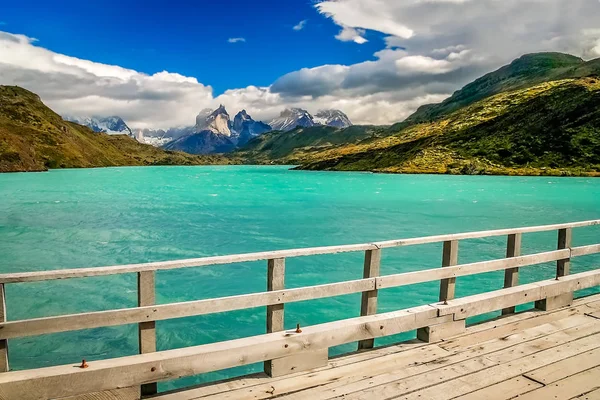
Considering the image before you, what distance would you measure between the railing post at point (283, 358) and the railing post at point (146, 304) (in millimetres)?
1415

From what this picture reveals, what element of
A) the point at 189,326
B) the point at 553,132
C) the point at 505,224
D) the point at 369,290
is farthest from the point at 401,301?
the point at 553,132

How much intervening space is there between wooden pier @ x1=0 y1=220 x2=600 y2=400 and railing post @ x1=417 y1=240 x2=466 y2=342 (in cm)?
2

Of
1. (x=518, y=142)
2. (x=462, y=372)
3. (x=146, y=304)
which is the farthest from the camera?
(x=518, y=142)

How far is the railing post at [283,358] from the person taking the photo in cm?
561

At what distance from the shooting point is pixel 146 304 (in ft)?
17.0

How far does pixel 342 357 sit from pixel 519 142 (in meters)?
156

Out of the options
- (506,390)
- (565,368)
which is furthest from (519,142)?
(506,390)

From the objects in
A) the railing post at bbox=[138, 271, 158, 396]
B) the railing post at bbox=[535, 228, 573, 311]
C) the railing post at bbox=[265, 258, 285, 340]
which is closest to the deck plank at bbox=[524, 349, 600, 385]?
the railing post at bbox=[535, 228, 573, 311]

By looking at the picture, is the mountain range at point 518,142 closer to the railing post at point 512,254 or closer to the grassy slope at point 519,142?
the grassy slope at point 519,142

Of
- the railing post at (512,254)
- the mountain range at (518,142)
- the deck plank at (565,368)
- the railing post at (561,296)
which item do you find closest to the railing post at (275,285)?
the deck plank at (565,368)

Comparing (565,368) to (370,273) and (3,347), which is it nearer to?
(370,273)

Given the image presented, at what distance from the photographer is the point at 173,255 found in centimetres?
2519

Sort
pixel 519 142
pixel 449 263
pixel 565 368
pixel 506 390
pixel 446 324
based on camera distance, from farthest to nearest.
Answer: pixel 519 142
pixel 449 263
pixel 446 324
pixel 565 368
pixel 506 390

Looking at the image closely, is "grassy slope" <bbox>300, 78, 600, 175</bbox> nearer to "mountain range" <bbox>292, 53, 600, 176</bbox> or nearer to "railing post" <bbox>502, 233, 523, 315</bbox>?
"mountain range" <bbox>292, 53, 600, 176</bbox>
